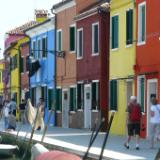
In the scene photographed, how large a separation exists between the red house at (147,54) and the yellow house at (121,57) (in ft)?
2.72

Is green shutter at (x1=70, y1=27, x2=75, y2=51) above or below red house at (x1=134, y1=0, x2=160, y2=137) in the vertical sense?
above

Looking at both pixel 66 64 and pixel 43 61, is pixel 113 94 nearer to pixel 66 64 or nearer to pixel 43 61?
pixel 66 64

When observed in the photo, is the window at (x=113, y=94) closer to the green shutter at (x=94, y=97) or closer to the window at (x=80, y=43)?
the green shutter at (x=94, y=97)

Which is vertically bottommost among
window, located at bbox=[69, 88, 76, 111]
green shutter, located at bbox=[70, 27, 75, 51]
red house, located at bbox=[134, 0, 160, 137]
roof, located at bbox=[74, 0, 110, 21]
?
window, located at bbox=[69, 88, 76, 111]

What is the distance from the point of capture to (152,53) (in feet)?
97.6

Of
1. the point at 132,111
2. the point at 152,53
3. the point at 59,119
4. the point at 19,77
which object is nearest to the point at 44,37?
the point at 59,119

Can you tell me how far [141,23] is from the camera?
3102cm

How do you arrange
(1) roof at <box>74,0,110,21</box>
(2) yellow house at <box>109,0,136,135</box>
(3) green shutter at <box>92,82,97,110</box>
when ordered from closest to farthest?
(2) yellow house at <box>109,0,136,135</box>
(1) roof at <box>74,0,110,21</box>
(3) green shutter at <box>92,82,97,110</box>

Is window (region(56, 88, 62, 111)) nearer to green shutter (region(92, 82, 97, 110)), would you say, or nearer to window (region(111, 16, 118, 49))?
green shutter (region(92, 82, 97, 110))

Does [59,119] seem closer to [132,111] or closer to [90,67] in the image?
[90,67]

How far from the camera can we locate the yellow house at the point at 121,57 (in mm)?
32406

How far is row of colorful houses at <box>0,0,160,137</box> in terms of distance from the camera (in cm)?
3038

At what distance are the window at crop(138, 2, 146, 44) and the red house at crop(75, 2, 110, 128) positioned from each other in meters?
5.07

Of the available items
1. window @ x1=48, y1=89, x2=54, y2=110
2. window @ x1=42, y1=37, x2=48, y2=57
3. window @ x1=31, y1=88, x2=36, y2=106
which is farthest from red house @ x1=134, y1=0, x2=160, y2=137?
window @ x1=31, y1=88, x2=36, y2=106
